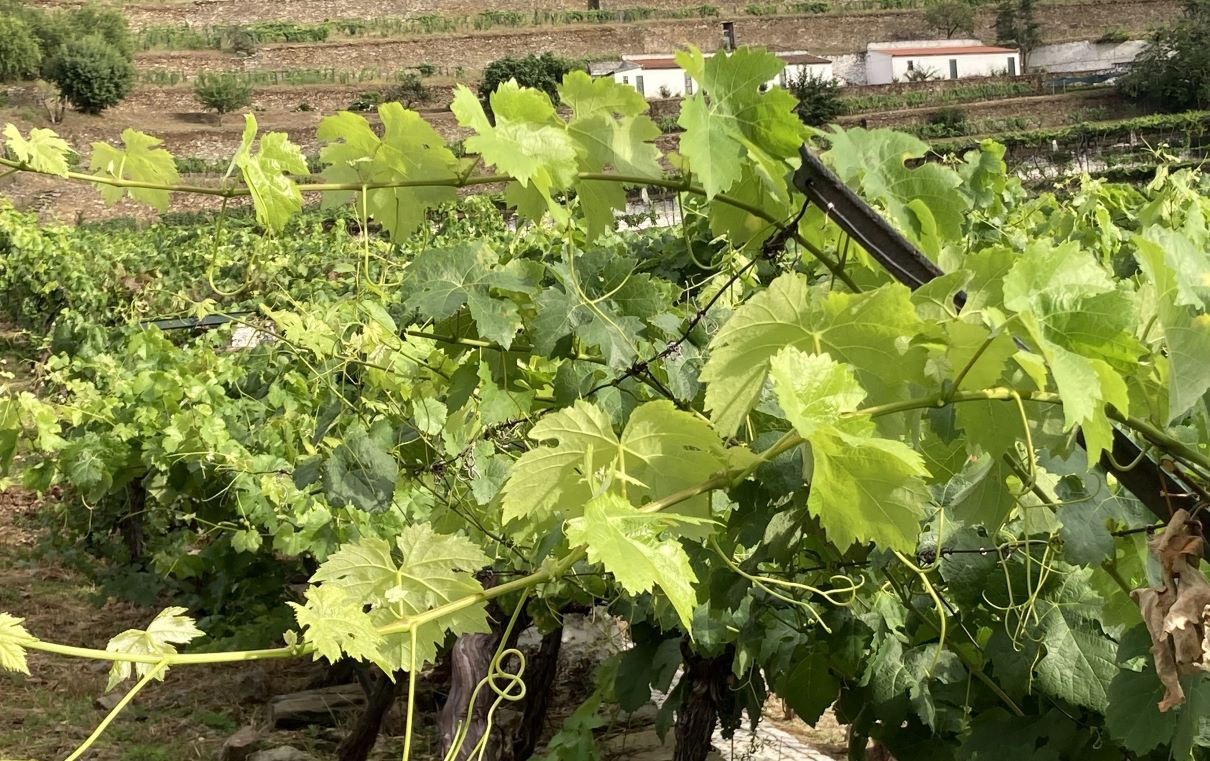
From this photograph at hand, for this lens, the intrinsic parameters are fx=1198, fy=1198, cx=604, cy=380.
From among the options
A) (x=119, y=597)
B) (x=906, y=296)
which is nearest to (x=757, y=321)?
(x=906, y=296)

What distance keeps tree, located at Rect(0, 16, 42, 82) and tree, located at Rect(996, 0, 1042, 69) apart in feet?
90.9

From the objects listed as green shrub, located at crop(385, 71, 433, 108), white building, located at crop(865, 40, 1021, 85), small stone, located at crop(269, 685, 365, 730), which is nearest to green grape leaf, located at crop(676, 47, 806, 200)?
small stone, located at crop(269, 685, 365, 730)

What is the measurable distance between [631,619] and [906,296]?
1235 millimetres

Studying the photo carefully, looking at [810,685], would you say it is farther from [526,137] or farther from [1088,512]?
[526,137]

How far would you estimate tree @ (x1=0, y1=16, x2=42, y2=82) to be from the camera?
27766mm

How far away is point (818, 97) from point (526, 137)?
30625 millimetres

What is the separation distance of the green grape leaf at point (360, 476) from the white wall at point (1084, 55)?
126 feet

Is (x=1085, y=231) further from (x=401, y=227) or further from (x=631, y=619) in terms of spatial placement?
(x=401, y=227)

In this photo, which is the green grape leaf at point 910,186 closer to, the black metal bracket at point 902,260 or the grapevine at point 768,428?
the grapevine at point 768,428

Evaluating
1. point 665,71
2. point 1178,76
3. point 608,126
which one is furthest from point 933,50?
point 608,126

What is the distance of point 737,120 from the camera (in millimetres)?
809

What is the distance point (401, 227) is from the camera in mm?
987

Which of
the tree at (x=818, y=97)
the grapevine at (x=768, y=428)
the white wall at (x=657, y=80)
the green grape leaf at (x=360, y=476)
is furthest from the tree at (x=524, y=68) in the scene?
the grapevine at (x=768, y=428)

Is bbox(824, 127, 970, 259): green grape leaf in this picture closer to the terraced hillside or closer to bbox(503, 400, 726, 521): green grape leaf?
bbox(503, 400, 726, 521): green grape leaf
